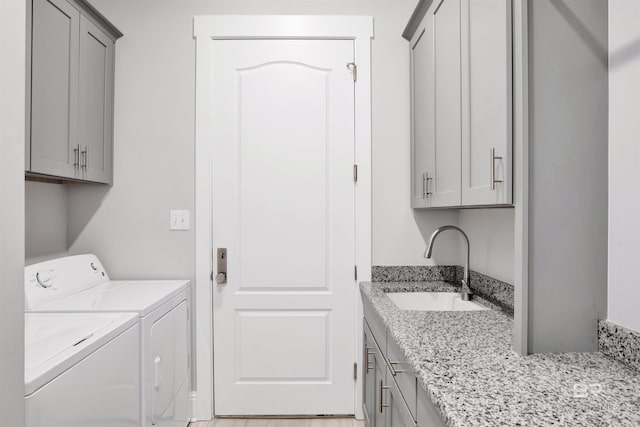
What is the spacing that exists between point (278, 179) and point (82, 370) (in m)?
1.36

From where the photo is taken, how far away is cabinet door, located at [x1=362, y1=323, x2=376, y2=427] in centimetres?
184

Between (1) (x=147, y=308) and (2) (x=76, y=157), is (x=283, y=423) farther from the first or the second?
(2) (x=76, y=157)

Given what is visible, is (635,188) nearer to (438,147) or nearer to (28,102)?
(438,147)

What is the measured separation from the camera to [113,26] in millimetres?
2131

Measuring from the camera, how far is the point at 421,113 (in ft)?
6.68

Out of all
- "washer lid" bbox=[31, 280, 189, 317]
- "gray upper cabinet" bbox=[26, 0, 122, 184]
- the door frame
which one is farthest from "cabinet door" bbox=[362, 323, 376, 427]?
"gray upper cabinet" bbox=[26, 0, 122, 184]

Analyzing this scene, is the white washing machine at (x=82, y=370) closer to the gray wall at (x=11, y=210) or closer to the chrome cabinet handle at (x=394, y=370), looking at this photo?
the gray wall at (x=11, y=210)

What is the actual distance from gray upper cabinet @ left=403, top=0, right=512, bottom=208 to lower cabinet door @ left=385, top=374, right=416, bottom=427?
27.0 inches

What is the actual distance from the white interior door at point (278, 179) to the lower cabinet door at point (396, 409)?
32.6 inches

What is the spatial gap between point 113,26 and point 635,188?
2421 mm

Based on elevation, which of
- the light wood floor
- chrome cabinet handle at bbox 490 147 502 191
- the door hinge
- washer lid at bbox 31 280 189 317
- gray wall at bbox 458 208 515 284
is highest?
the door hinge

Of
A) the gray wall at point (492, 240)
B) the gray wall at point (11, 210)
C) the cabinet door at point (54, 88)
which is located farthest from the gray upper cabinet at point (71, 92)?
→ the gray wall at point (492, 240)

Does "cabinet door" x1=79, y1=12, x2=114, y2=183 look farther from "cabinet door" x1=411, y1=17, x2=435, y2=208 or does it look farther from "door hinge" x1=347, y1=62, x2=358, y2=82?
"cabinet door" x1=411, y1=17, x2=435, y2=208

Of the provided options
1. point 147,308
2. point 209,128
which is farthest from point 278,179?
point 147,308
